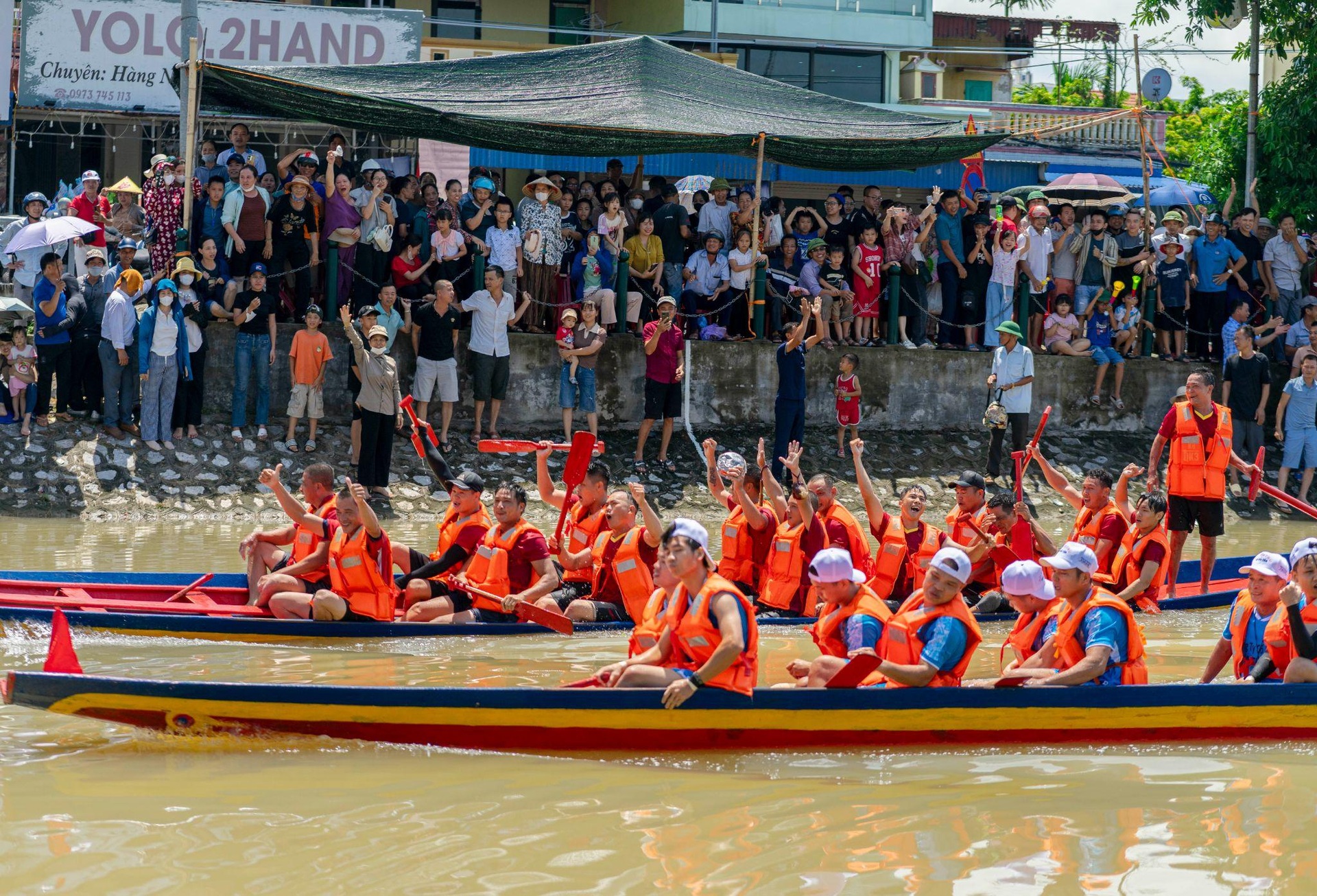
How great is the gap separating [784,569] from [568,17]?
75.3 ft

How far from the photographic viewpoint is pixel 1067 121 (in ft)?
109

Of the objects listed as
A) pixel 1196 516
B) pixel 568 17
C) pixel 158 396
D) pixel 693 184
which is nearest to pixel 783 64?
pixel 568 17

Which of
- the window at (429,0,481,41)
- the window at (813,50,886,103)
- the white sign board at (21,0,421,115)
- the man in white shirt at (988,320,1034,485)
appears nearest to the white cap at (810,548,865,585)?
the man in white shirt at (988,320,1034,485)

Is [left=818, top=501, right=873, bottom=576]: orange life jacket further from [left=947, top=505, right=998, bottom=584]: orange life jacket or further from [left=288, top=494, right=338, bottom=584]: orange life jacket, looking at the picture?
[left=288, top=494, right=338, bottom=584]: orange life jacket

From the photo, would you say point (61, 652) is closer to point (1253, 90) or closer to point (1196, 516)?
point (1196, 516)

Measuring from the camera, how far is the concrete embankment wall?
1652 cm

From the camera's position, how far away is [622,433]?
1775 cm

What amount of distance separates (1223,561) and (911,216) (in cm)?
654

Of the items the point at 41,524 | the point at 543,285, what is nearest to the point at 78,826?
the point at 41,524

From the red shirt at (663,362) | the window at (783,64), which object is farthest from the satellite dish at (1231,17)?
the window at (783,64)

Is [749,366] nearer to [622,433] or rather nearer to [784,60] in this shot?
[622,433]

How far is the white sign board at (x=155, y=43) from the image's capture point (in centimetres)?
1898

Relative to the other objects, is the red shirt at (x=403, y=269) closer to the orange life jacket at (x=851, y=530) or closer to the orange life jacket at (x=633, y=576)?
the orange life jacket at (x=633, y=576)

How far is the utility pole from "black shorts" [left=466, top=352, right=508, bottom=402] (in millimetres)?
11427
